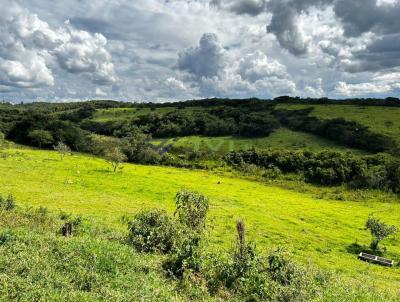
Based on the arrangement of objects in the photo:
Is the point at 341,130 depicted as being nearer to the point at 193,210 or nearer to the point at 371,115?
the point at 371,115

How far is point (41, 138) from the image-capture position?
125 metres

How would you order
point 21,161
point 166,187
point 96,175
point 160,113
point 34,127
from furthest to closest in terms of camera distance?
1. point 160,113
2. point 34,127
3. point 21,161
4. point 96,175
5. point 166,187

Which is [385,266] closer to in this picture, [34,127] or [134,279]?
[134,279]

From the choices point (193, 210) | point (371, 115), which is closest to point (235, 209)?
point (193, 210)

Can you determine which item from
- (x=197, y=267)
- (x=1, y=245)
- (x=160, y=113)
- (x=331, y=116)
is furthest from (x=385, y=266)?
(x=160, y=113)

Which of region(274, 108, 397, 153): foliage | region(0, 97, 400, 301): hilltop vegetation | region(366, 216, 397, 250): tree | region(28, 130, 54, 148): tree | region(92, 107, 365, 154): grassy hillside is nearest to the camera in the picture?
region(0, 97, 400, 301): hilltop vegetation

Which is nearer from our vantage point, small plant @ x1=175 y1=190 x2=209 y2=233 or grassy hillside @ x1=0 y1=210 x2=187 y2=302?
grassy hillside @ x1=0 y1=210 x2=187 y2=302

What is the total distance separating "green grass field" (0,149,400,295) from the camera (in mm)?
31906

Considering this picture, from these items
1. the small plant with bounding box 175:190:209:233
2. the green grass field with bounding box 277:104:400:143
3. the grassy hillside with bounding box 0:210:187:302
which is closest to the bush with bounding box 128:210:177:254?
the grassy hillside with bounding box 0:210:187:302

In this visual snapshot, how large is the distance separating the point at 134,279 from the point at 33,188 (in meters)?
36.1

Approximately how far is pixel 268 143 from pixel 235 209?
76.7 metres

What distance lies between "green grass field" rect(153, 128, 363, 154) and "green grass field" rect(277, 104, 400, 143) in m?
Result: 13.6

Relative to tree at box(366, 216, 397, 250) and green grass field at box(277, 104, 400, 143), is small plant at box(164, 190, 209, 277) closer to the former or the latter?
tree at box(366, 216, 397, 250)

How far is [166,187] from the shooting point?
60.9m
